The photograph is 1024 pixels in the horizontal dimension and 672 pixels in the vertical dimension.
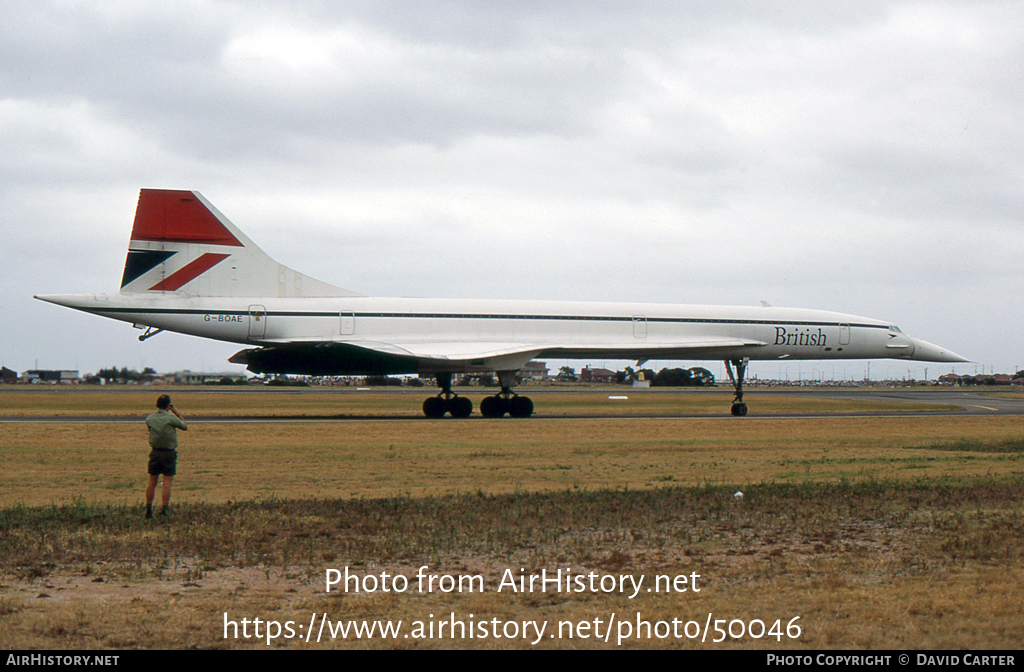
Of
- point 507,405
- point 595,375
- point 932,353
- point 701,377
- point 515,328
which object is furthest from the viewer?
point 595,375

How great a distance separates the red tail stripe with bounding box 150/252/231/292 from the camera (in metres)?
23.6

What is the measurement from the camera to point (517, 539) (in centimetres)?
788

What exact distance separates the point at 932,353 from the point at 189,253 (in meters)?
26.2

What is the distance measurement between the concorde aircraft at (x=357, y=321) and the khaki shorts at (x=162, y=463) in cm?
1481

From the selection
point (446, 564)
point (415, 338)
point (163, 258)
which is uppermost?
point (163, 258)

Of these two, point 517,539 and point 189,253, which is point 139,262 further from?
point 517,539

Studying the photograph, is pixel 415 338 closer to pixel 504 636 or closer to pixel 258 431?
pixel 258 431

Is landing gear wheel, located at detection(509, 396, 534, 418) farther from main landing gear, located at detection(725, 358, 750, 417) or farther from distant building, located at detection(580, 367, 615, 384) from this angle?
distant building, located at detection(580, 367, 615, 384)

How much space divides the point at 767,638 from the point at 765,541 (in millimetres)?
2927

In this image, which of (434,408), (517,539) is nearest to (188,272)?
(434,408)

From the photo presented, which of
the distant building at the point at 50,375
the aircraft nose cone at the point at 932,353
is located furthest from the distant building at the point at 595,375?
the aircraft nose cone at the point at 932,353

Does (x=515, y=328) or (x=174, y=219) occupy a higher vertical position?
(x=174, y=219)

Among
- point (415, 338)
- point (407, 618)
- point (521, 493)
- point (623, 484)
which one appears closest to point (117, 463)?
point (521, 493)

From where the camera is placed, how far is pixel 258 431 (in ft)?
63.1
